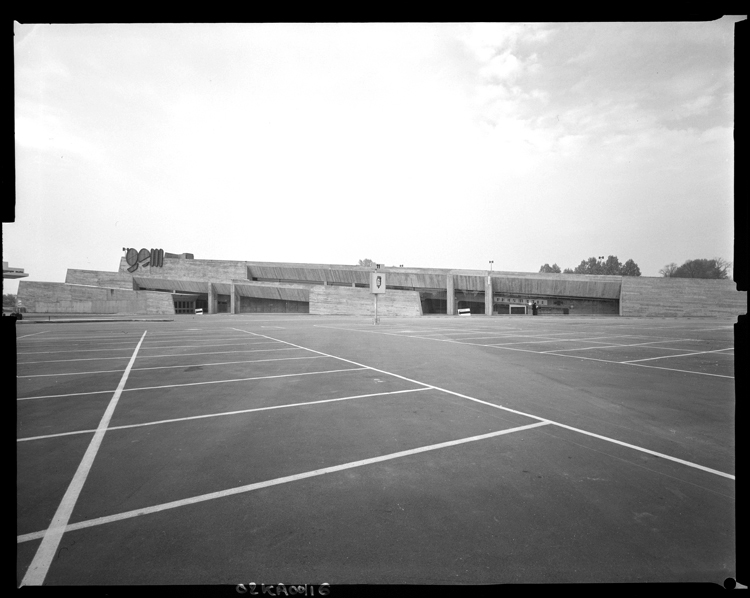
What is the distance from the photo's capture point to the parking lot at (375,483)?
7.98ft

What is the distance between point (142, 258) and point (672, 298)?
7117 cm

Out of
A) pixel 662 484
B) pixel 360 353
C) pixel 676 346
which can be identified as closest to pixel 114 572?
pixel 662 484

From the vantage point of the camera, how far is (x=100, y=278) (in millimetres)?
54531

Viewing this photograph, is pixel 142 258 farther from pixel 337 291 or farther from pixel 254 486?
pixel 254 486

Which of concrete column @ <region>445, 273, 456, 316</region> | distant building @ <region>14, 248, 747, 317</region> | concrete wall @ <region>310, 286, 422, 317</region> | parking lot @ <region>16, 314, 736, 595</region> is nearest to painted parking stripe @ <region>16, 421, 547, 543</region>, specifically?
parking lot @ <region>16, 314, 736, 595</region>

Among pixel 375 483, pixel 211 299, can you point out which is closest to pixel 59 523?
pixel 375 483

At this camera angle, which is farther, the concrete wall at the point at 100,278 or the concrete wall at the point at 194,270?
the concrete wall at the point at 194,270

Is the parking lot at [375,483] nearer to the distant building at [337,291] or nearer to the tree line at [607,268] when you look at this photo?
the distant building at [337,291]

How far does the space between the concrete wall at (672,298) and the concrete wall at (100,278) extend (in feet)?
223

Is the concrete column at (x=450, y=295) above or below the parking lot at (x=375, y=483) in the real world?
above

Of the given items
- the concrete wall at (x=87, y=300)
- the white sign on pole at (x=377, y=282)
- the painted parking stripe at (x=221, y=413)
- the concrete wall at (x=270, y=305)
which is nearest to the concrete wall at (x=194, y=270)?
the concrete wall at (x=270, y=305)

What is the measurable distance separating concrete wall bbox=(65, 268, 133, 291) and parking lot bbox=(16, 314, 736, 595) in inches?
2223

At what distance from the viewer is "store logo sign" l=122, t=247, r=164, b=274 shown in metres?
56.4

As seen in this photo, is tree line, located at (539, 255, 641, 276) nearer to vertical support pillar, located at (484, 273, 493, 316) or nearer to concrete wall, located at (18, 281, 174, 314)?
vertical support pillar, located at (484, 273, 493, 316)
